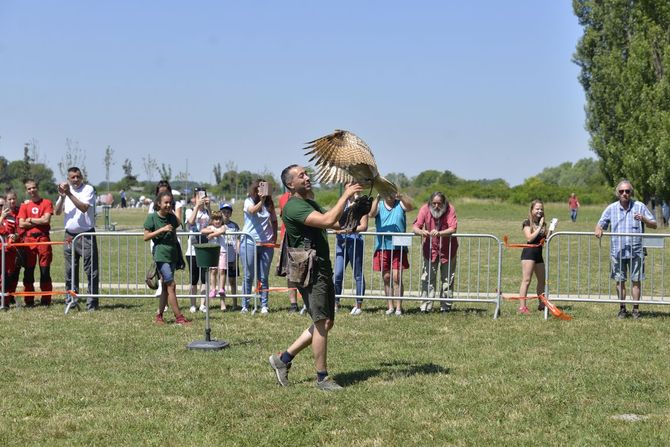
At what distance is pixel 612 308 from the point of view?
39.4ft

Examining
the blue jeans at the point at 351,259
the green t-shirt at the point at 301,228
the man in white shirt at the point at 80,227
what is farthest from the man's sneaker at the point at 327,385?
the man in white shirt at the point at 80,227

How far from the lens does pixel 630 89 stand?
37375mm

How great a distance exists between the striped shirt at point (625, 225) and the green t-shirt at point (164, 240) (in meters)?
5.87

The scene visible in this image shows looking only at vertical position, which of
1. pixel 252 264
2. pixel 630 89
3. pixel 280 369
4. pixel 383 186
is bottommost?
pixel 280 369

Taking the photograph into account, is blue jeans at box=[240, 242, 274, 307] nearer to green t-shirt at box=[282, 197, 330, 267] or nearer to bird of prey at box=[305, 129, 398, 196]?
green t-shirt at box=[282, 197, 330, 267]

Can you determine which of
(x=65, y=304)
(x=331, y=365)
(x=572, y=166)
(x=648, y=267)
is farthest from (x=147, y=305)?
(x=572, y=166)

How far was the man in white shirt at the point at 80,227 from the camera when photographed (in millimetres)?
11758

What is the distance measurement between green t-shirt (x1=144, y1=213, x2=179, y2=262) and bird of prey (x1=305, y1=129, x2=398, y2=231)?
410 centimetres

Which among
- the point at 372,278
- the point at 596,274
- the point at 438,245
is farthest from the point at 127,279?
the point at 596,274

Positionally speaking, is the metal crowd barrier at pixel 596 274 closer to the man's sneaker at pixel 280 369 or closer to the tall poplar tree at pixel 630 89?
the man's sneaker at pixel 280 369

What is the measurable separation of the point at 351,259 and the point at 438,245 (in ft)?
4.36

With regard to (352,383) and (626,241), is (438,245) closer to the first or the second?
(626,241)

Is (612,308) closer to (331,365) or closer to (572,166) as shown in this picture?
(331,365)

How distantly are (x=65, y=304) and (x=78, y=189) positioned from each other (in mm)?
1955
